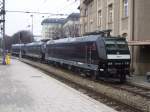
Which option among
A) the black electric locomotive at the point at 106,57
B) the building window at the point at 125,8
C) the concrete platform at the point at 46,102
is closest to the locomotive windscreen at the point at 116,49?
the black electric locomotive at the point at 106,57

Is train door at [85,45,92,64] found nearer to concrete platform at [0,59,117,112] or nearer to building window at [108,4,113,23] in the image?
concrete platform at [0,59,117,112]

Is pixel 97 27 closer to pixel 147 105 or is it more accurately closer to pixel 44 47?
pixel 44 47

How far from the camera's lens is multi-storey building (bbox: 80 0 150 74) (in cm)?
2858

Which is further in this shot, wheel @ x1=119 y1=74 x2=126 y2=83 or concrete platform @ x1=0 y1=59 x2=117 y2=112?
wheel @ x1=119 y1=74 x2=126 y2=83

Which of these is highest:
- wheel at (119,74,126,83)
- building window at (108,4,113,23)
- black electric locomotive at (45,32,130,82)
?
building window at (108,4,113,23)

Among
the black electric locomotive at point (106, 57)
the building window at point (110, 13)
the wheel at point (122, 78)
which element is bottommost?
the wheel at point (122, 78)

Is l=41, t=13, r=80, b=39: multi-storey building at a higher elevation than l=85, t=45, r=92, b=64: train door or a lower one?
higher

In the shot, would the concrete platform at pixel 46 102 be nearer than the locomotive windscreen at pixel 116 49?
Yes

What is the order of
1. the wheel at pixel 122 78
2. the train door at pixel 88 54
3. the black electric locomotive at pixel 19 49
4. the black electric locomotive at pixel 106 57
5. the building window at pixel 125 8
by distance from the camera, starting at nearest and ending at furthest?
the black electric locomotive at pixel 106 57 → the wheel at pixel 122 78 → the train door at pixel 88 54 → the building window at pixel 125 8 → the black electric locomotive at pixel 19 49

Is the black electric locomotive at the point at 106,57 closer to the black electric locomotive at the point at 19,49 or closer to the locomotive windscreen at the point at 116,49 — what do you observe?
the locomotive windscreen at the point at 116,49

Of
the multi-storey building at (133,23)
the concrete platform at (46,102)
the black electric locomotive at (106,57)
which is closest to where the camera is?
the concrete platform at (46,102)

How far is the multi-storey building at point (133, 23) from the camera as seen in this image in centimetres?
2858

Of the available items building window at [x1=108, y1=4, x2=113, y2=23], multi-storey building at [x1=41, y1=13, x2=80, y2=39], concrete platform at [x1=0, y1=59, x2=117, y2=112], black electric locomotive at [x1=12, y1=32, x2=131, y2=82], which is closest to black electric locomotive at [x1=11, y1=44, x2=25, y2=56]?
multi-storey building at [x1=41, y1=13, x2=80, y2=39]

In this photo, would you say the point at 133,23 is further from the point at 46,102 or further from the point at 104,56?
the point at 46,102
